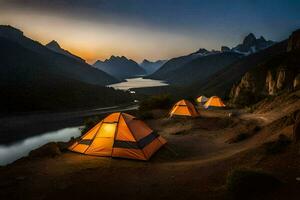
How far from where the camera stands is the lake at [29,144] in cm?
2970

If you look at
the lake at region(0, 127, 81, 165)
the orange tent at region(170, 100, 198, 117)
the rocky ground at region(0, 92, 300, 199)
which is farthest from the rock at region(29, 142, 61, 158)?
the orange tent at region(170, 100, 198, 117)

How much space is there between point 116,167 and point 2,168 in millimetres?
5576

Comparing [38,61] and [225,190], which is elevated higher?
[38,61]

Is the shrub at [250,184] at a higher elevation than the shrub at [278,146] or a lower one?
lower

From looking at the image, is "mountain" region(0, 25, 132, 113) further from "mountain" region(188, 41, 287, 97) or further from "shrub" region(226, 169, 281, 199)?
"shrub" region(226, 169, 281, 199)

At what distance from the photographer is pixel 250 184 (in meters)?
7.68

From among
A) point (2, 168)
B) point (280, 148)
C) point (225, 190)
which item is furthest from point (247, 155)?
point (2, 168)

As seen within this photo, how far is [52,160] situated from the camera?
13.6 meters

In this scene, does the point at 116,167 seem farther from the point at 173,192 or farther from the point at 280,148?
the point at 280,148

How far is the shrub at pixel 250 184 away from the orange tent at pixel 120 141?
262 inches

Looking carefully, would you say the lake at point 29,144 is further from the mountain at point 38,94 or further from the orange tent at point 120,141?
the mountain at point 38,94

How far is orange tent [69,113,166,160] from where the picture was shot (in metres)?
14.1

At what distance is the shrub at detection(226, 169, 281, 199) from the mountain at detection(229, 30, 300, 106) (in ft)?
97.8

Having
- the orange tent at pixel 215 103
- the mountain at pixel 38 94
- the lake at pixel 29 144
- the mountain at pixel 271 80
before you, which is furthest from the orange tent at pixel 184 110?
the mountain at pixel 38 94
